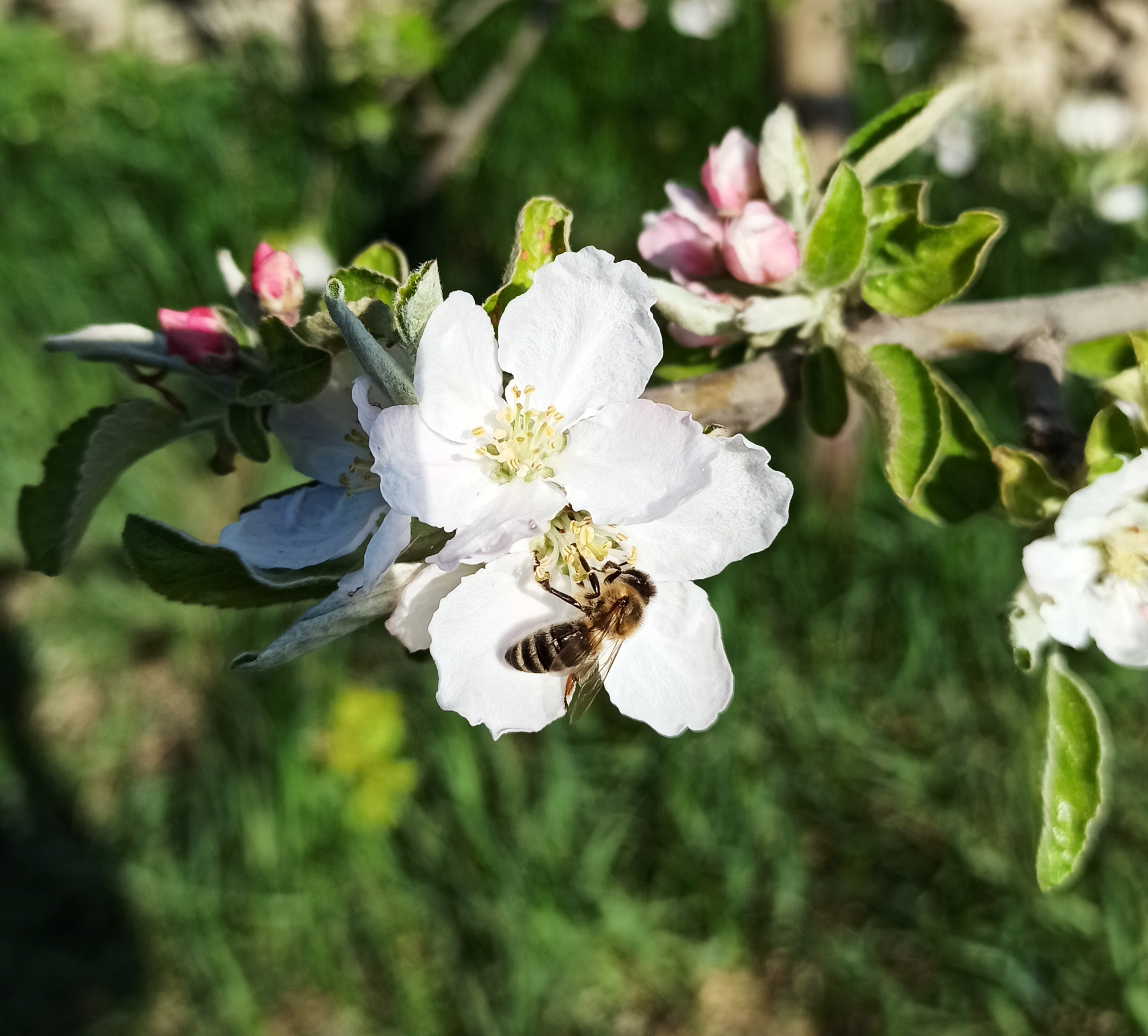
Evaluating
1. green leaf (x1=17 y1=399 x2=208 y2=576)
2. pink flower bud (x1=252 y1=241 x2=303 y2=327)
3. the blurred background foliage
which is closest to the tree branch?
pink flower bud (x1=252 y1=241 x2=303 y2=327)

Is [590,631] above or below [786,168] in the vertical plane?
below

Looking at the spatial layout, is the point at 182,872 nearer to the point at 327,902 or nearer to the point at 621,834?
the point at 327,902

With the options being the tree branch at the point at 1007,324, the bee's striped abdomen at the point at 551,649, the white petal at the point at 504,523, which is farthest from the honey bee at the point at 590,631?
the tree branch at the point at 1007,324

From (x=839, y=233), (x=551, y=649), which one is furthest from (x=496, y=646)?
(x=839, y=233)

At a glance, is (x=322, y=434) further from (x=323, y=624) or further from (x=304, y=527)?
(x=323, y=624)

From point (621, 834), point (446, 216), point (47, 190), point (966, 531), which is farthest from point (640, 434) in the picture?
point (47, 190)

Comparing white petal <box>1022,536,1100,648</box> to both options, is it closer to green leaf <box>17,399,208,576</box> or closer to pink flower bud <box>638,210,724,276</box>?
pink flower bud <box>638,210,724,276</box>
